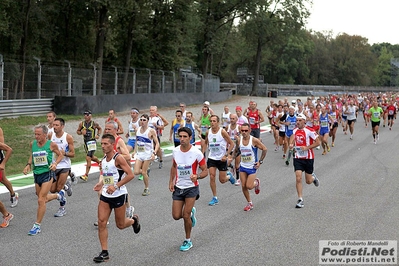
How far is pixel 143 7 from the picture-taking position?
122ft

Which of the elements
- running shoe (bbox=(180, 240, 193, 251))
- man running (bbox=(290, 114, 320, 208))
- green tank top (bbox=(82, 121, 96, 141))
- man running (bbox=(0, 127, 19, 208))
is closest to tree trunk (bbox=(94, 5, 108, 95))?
green tank top (bbox=(82, 121, 96, 141))

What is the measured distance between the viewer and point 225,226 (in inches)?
343

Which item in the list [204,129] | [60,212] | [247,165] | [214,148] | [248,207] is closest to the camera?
[60,212]

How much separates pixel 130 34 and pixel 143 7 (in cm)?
311

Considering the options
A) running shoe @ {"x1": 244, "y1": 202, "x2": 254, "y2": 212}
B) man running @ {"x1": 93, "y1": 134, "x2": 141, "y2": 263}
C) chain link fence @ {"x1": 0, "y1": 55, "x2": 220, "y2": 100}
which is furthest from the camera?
chain link fence @ {"x1": 0, "y1": 55, "x2": 220, "y2": 100}

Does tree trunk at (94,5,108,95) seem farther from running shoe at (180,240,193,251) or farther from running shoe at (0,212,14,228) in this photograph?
running shoe at (180,240,193,251)

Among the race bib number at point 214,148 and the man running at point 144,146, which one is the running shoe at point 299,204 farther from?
the man running at point 144,146

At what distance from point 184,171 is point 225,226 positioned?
5.36 feet

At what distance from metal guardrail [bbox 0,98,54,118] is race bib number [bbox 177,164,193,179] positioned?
57.0 ft

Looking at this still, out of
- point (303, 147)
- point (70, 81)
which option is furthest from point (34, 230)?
point (70, 81)

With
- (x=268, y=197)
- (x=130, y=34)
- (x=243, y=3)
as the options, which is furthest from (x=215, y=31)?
(x=268, y=197)

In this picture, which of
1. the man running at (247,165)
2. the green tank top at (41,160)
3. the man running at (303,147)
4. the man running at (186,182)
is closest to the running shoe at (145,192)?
the man running at (247,165)

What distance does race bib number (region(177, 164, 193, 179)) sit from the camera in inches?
300

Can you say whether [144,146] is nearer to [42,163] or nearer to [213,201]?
[213,201]
